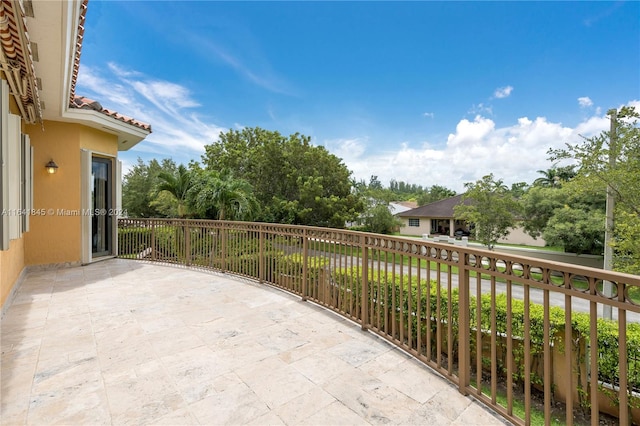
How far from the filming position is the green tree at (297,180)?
1688cm

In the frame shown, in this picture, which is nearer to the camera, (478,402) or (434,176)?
(478,402)

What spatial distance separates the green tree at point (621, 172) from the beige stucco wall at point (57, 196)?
1243cm

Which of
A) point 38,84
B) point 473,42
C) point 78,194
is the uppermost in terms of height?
point 473,42

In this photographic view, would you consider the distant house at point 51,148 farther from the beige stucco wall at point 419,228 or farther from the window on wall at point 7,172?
the beige stucco wall at point 419,228

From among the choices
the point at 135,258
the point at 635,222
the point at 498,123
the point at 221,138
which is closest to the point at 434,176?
the point at 498,123

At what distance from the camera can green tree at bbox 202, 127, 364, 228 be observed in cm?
1688

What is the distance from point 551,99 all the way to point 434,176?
4040 cm

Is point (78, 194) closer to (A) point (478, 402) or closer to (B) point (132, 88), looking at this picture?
(A) point (478, 402)

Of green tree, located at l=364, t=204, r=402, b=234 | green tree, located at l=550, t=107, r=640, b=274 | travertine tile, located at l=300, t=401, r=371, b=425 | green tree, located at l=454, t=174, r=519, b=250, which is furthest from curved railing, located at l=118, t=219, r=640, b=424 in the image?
green tree, located at l=364, t=204, r=402, b=234

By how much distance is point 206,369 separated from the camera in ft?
7.72

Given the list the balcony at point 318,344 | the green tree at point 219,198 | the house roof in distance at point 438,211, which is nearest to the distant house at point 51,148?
the balcony at point 318,344

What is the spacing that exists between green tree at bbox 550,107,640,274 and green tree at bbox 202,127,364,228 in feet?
36.4

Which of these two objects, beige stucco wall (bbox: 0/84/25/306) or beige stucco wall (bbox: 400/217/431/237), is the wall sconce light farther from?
beige stucco wall (bbox: 400/217/431/237)

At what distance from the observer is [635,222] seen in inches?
269
